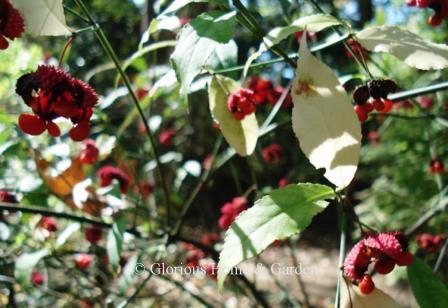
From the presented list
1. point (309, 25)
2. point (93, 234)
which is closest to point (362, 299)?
point (309, 25)

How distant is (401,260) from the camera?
704 millimetres

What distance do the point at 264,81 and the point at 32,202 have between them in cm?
73

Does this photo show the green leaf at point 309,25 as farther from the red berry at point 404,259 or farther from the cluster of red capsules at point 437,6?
the red berry at point 404,259

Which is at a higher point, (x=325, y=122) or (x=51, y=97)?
(x=51, y=97)

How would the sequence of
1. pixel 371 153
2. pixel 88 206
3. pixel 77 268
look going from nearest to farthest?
1. pixel 88 206
2. pixel 77 268
3. pixel 371 153

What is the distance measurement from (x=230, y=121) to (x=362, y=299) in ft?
1.25

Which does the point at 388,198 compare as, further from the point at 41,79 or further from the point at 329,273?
the point at 41,79

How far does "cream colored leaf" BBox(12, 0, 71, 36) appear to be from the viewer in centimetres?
66

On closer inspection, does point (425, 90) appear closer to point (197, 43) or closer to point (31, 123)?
point (197, 43)

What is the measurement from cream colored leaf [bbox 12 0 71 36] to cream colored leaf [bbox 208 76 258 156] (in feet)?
1.03

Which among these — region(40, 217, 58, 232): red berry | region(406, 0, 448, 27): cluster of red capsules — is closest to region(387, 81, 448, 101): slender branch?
region(406, 0, 448, 27): cluster of red capsules

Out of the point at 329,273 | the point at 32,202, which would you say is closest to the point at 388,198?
the point at 329,273

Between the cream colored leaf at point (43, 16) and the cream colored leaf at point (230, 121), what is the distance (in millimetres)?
315

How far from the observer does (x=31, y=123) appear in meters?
0.75
